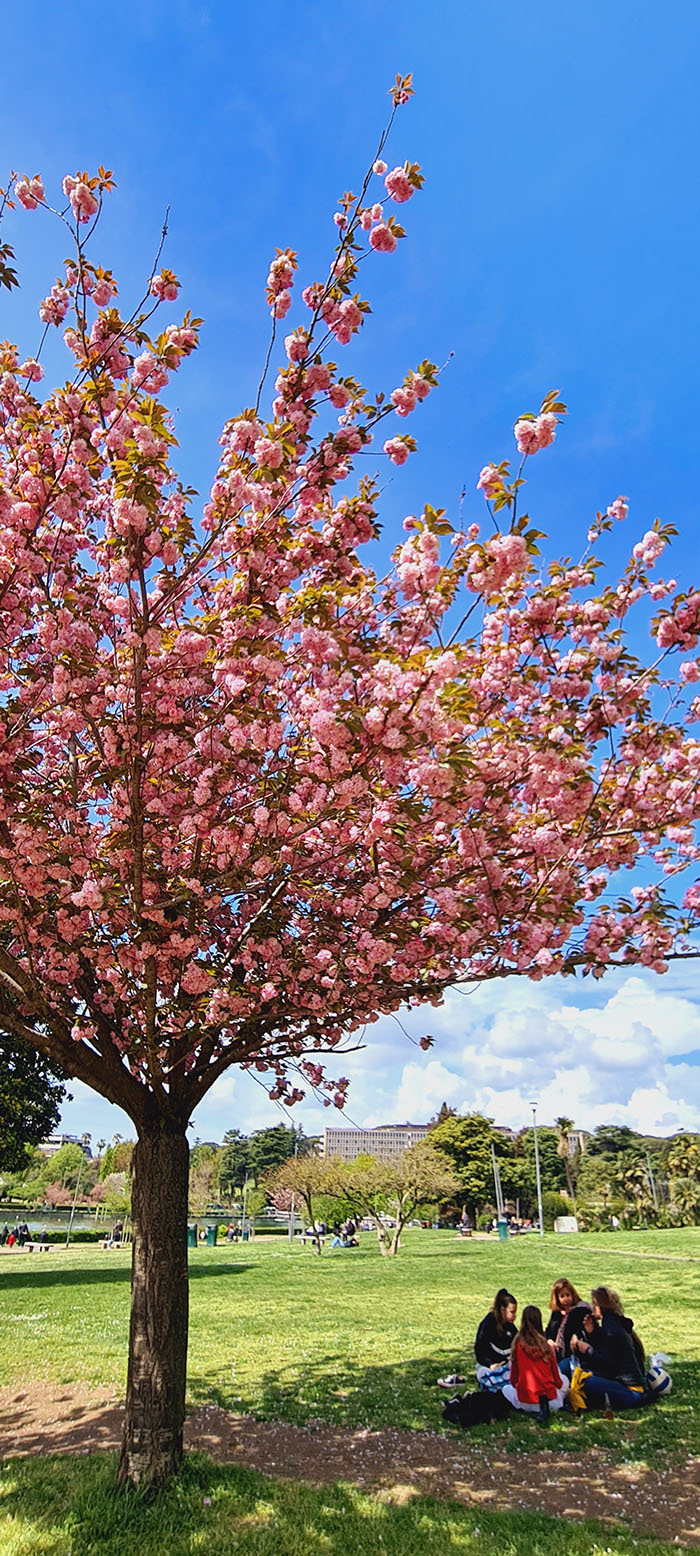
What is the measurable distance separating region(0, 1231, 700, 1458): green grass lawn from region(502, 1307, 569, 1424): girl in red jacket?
0.17m

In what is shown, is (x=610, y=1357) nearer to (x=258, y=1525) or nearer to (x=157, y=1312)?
(x=258, y=1525)

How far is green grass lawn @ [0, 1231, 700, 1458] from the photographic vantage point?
780 cm

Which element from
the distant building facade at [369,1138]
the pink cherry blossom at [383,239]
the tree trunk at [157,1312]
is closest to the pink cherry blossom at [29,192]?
the pink cherry blossom at [383,239]

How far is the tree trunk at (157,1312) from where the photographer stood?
18.9ft

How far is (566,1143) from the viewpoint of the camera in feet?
209

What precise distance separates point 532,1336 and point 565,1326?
1.02m

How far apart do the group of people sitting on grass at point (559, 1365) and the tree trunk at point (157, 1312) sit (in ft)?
9.37

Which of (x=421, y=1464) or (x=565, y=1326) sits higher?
(x=565, y=1326)

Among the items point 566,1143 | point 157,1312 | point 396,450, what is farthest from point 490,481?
point 566,1143

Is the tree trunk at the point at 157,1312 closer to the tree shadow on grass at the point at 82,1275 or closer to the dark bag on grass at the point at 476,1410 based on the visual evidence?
the dark bag on grass at the point at 476,1410

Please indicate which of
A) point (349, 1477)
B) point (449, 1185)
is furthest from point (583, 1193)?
point (349, 1477)

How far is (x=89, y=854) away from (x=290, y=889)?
1336mm

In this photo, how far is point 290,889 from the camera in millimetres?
5805

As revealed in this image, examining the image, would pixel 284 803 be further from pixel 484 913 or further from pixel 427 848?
pixel 484 913
